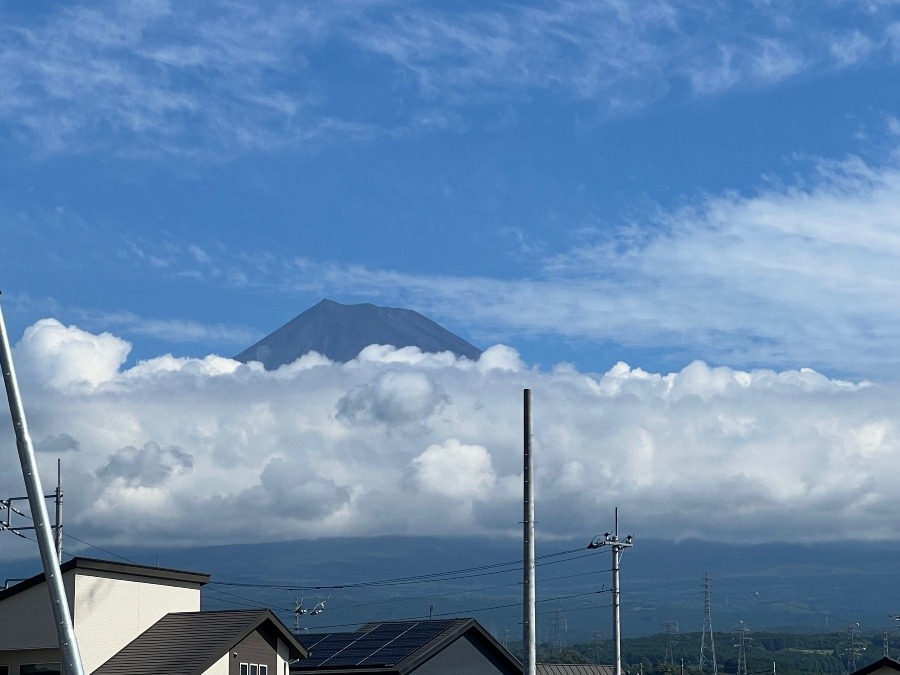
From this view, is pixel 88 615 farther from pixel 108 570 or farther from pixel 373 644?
pixel 373 644

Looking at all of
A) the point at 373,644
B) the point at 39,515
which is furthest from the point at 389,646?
the point at 39,515

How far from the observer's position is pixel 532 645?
3206 cm

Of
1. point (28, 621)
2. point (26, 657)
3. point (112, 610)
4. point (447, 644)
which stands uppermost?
point (112, 610)

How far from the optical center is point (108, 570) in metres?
45.8

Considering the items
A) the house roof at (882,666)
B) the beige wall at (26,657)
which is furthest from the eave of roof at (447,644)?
the beige wall at (26,657)

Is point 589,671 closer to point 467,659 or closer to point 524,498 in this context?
point 467,659

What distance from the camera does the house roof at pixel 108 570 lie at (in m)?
44.6

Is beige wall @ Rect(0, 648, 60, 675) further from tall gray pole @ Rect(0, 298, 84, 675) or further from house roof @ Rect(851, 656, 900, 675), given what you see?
house roof @ Rect(851, 656, 900, 675)

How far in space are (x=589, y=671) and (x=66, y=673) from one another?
4875 centimetres

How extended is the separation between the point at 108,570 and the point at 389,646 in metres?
15.5

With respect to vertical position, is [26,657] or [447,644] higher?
[447,644]

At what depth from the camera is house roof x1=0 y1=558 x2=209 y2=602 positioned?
4462 centimetres

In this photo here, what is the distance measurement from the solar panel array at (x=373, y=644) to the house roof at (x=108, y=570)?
377 inches

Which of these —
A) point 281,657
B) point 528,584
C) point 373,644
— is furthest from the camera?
point 373,644
